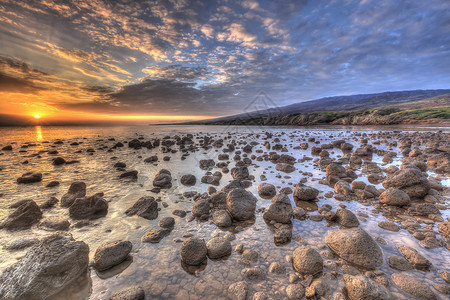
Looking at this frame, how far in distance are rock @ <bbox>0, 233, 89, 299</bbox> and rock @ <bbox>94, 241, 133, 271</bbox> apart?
270mm

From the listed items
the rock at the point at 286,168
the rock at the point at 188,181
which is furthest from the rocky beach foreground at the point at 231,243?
the rock at the point at 286,168

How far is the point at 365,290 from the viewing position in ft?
9.93

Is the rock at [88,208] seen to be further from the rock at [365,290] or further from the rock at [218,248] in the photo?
the rock at [365,290]

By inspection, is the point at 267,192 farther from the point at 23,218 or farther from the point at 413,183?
the point at 23,218

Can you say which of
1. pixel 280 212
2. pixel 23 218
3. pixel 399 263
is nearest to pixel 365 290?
pixel 399 263

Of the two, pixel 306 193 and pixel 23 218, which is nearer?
pixel 23 218

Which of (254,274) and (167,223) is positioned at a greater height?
(167,223)

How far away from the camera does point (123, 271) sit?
3.91m

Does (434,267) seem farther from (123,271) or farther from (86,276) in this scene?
(86,276)

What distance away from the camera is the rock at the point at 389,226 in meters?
5.12

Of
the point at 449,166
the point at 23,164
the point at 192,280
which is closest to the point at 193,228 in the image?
the point at 192,280

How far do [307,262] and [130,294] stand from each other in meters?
3.68

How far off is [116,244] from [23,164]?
17.4 meters

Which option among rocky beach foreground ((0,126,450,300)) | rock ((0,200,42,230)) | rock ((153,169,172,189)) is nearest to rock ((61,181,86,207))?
rocky beach foreground ((0,126,450,300))
